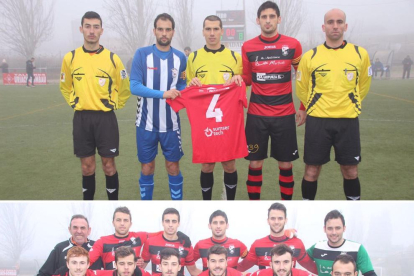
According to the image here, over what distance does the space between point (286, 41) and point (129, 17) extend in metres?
20.4

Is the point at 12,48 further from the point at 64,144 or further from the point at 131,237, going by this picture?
the point at 131,237

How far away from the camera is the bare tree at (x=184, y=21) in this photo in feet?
69.6

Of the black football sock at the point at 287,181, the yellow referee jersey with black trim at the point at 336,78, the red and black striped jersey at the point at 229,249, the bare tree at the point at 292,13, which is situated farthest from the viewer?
the bare tree at the point at 292,13

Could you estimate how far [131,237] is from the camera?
244cm

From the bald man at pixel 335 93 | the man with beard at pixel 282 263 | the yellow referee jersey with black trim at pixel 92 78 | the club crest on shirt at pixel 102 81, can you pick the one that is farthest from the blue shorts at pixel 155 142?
the man with beard at pixel 282 263

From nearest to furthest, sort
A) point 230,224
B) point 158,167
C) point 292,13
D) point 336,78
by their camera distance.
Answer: point 230,224, point 336,78, point 158,167, point 292,13

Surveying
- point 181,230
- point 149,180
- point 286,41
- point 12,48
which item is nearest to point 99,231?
point 181,230

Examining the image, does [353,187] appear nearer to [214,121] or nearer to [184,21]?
[214,121]

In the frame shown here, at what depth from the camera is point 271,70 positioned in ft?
10.7

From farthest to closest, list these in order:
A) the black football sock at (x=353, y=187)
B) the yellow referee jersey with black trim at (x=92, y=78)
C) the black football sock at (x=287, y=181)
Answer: the black football sock at (x=287, y=181) → the yellow referee jersey with black trim at (x=92, y=78) → the black football sock at (x=353, y=187)

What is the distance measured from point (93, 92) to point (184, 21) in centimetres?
1969

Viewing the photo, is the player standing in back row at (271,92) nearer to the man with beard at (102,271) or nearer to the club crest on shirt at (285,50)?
the club crest on shirt at (285,50)

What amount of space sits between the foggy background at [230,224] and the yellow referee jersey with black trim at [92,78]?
46.1 inches

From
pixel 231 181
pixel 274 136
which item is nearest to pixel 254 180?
pixel 231 181
